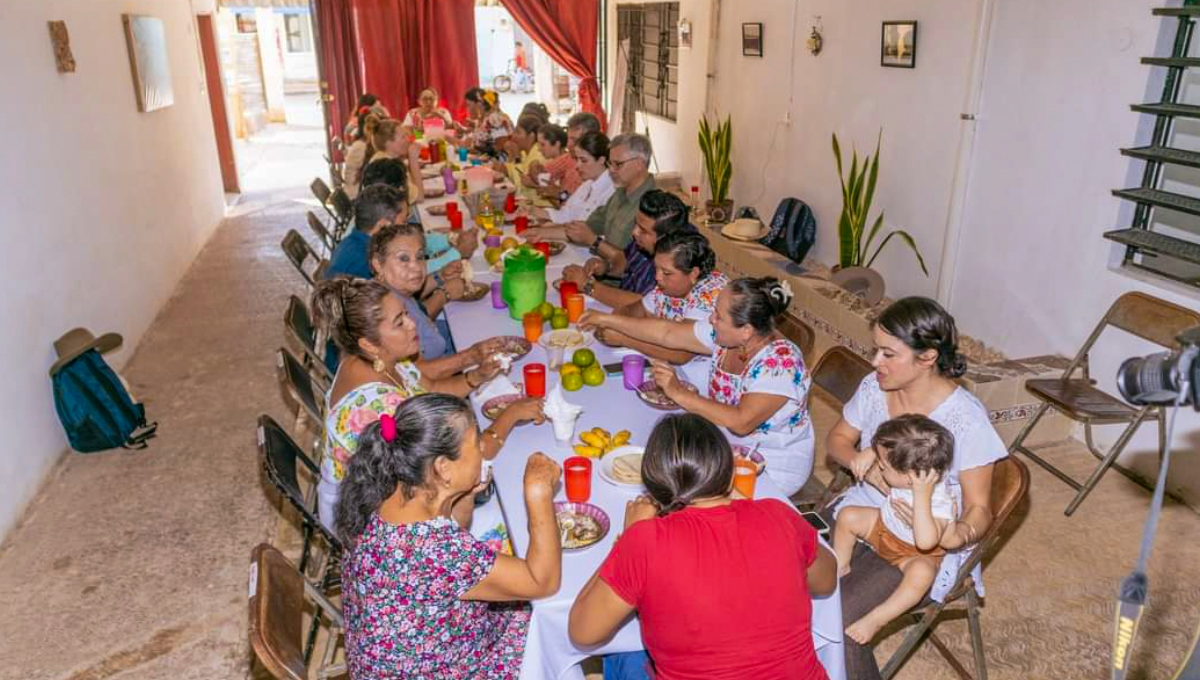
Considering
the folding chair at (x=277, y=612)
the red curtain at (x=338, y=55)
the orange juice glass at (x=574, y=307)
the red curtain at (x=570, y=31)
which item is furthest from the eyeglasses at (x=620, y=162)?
the red curtain at (x=338, y=55)

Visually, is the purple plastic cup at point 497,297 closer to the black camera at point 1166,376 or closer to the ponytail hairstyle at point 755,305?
the ponytail hairstyle at point 755,305

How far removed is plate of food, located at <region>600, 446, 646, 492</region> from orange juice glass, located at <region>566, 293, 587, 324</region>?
120 centimetres

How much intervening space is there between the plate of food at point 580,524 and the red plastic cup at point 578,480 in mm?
36

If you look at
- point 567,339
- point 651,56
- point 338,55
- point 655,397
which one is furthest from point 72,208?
point 338,55

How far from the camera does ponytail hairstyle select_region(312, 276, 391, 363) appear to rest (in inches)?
101

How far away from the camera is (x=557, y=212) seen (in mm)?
5602

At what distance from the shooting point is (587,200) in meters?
5.46

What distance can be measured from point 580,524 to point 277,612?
0.75 metres

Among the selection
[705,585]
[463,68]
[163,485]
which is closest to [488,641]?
[705,585]

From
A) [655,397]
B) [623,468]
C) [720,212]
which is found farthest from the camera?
[720,212]

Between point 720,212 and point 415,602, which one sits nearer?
point 415,602

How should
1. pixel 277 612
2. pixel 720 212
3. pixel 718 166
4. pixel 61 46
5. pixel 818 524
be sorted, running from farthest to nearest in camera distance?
pixel 720 212 → pixel 718 166 → pixel 61 46 → pixel 818 524 → pixel 277 612

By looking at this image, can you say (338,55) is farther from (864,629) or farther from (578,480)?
(864,629)

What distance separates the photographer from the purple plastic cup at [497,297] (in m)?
3.95
